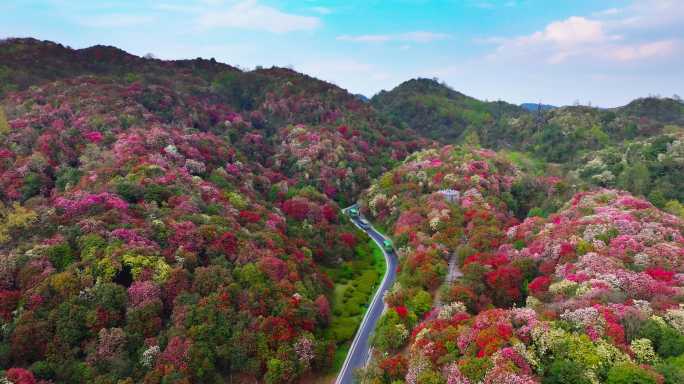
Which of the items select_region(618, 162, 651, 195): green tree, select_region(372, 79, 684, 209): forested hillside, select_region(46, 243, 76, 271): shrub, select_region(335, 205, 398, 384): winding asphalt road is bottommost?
select_region(335, 205, 398, 384): winding asphalt road

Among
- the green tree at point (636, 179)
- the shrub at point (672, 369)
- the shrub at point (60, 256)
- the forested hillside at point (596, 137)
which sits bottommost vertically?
the shrub at point (60, 256)

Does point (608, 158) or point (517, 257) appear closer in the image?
point (517, 257)

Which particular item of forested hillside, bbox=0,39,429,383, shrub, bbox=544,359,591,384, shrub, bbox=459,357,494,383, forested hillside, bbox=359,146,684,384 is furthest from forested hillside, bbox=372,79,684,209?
shrub, bbox=459,357,494,383

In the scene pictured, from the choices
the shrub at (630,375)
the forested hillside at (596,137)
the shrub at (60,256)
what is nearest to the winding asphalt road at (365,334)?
the shrub at (630,375)

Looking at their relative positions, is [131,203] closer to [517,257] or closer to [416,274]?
[416,274]

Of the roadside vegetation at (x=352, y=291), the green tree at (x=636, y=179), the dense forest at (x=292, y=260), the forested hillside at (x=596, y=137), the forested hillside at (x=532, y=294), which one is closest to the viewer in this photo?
the forested hillside at (x=532, y=294)

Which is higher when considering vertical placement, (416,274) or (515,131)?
(515,131)

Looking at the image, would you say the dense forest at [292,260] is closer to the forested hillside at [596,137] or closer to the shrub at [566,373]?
the shrub at [566,373]

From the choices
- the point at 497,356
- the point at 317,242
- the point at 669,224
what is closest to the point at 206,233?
the point at 317,242

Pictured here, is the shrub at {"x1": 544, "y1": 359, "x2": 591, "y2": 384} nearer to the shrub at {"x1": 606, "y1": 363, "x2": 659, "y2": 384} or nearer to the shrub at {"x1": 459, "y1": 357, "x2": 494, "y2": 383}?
the shrub at {"x1": 606, "y1": 363, "x2": 659, "y2": 384}
